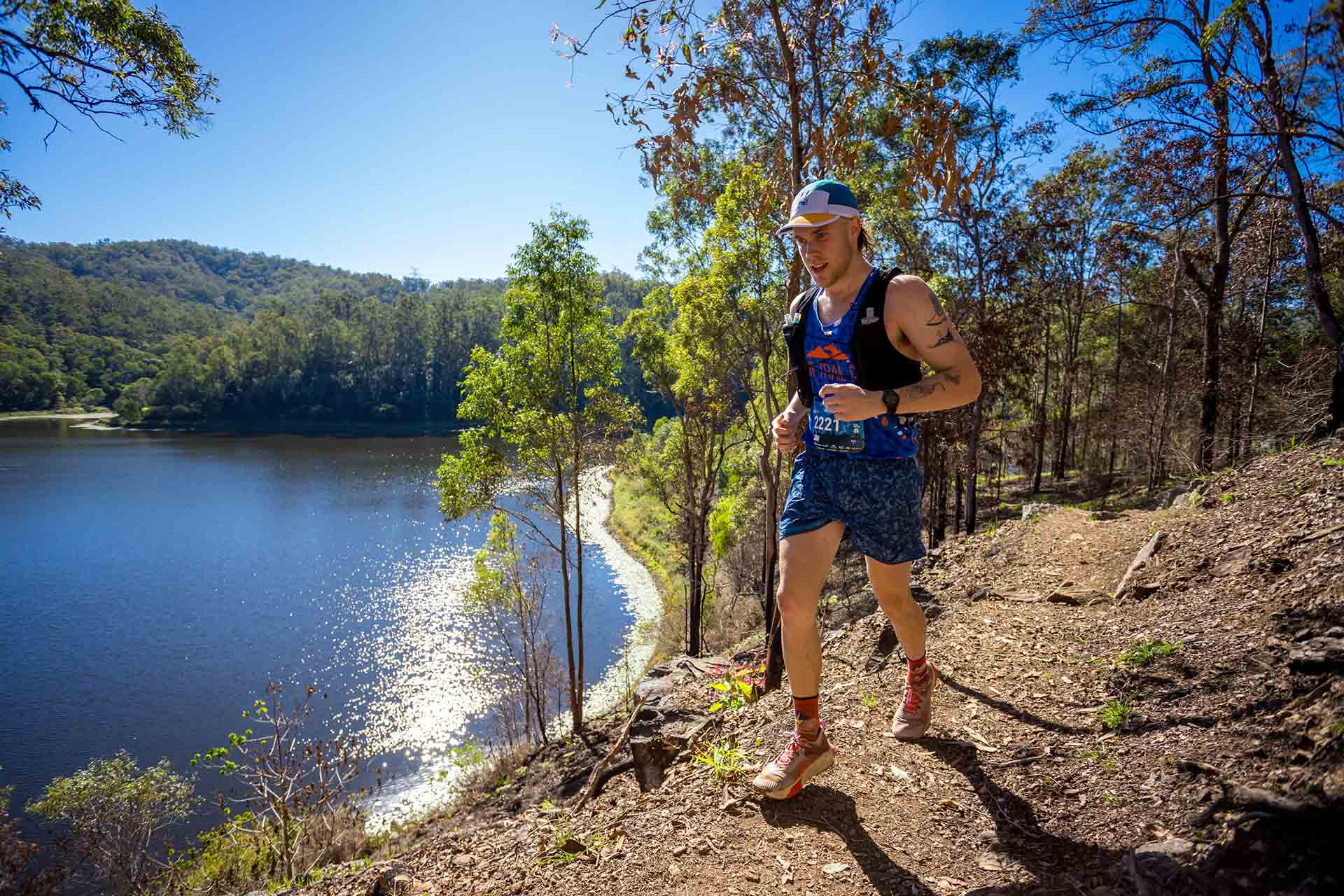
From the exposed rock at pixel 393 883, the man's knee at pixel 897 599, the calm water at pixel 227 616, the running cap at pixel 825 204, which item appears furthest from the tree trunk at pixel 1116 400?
the exposed rock at pixel 393 883

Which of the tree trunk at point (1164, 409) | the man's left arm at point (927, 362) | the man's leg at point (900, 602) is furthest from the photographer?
the tree trunk at point (1164, 409)

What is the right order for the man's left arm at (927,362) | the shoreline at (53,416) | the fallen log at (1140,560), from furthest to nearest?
the shoreline at (53,416) < the fallen log at (1140,560) < the man's left arm at (927,362)

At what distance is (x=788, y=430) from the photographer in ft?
8.80

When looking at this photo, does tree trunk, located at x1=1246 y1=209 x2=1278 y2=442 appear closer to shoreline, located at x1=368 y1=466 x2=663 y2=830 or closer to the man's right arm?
the man's right arm

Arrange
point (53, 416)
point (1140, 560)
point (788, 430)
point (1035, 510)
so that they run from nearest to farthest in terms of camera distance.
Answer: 1. point (788, 430)
2. point (1140, 560)
3. point (1035, 510)
4. point (53, 416)

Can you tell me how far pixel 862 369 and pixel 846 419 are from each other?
8.9 inches

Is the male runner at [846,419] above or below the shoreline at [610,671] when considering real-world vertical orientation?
above

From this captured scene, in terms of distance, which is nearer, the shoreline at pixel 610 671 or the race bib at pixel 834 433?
the race bib at pixel 834 433

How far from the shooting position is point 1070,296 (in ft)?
61.9

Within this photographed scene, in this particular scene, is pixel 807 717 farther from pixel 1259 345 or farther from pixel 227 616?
pixel 227 616

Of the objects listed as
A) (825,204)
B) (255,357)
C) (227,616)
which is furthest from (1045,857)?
(255,357)

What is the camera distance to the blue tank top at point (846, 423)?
248 cm

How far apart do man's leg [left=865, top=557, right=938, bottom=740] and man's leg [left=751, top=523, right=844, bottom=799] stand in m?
0.27

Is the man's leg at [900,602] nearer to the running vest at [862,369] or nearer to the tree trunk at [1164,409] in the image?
the running vest at [862,369]
